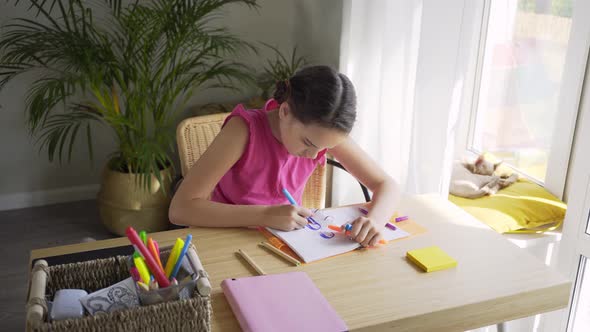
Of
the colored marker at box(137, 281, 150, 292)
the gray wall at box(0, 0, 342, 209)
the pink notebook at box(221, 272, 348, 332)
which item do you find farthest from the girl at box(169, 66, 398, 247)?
the gray wall at box(0, 0, 342, 209)

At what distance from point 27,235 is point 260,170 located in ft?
6.09

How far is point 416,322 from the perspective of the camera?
1.13 metres

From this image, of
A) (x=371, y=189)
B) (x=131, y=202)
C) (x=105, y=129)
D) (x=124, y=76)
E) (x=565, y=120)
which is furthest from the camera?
(x=105, y=129)

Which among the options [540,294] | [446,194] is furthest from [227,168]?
[446,194]

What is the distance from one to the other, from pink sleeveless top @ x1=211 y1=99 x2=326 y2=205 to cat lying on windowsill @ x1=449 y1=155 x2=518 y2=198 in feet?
2.87

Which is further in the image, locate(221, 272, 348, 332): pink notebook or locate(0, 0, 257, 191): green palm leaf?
locate(0, 0, 257, 191): green palm leaf

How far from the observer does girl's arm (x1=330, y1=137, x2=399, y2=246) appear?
1.39 metres

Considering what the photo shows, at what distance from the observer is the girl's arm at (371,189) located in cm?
139

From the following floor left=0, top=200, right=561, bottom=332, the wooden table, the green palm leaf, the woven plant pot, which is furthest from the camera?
the woven plant pot

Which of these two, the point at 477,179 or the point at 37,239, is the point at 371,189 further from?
the point at 37,239

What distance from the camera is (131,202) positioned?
2.92 metres

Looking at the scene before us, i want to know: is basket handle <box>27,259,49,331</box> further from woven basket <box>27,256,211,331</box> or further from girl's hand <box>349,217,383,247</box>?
girl's hand <box>349,217,383,247</box>

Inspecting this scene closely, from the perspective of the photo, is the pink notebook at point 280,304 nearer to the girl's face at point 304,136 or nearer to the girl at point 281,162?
the girl at point 281,162

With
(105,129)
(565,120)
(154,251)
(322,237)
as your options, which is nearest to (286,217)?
(322,237)
